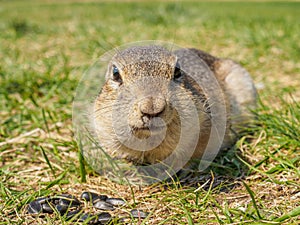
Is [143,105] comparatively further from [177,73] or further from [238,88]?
[238,88]

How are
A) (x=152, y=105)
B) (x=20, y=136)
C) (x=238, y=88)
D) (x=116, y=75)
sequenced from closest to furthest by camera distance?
(x=152, y=105) < (x=116, y=75) < (x=20, y=136) < (x=238, y=88)

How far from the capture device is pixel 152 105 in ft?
8.16

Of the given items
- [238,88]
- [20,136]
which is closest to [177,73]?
[238,88]

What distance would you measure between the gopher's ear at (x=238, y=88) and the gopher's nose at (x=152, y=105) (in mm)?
1758

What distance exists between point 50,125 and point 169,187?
5.59ft

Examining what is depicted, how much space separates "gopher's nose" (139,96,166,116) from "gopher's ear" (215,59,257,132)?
1.76m

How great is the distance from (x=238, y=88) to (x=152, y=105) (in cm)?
208

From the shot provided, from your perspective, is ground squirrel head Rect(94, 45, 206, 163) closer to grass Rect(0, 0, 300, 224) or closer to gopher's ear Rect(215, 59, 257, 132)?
grass Rect(0, 0, 300, 224)

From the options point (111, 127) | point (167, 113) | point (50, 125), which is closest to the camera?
point (167, 113)

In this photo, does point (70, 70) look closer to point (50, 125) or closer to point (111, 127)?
point (50, 125)

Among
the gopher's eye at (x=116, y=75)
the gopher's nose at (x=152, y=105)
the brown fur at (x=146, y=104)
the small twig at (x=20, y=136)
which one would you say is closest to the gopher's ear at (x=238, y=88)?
the brown fur at (x=146, y=104)

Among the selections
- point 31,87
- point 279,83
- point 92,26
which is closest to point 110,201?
point 31,87

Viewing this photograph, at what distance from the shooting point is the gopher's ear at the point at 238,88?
164 inches

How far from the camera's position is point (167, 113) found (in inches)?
102
